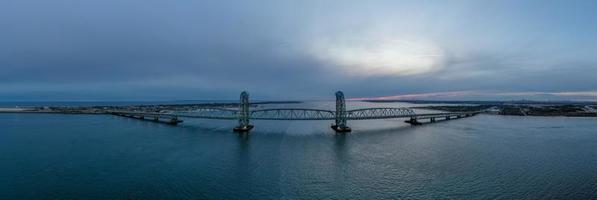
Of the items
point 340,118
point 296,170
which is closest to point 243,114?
point 340,118

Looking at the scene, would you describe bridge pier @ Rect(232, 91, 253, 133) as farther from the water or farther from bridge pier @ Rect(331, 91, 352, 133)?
bridge pier @ Rect(331, 91, 352, 133)

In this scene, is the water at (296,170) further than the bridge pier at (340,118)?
No

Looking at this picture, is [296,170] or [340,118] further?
[340,118]

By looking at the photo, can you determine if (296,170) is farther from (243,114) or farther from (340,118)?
(243,114)

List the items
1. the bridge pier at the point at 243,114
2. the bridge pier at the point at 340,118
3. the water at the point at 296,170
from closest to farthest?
1. the water at the point at 296,170
2. the bridge pier at the point at 243,114
3. the bridge pier at the point at 340,118

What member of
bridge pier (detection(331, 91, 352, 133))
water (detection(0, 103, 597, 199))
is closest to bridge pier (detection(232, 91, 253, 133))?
water (detection(0, 103, 597, 199))

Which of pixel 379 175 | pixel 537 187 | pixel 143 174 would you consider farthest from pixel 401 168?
pixel 143 174

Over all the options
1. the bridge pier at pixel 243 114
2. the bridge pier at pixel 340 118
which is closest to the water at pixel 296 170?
the bridge pier at pixel 243 114

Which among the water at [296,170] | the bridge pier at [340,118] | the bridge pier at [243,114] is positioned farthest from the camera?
the bridge pier at [340,118]

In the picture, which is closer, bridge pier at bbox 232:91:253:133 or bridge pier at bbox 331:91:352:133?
bridge pier at bbox 232:91:253:133

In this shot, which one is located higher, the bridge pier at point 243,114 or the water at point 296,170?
the bridge pier at point 243,114

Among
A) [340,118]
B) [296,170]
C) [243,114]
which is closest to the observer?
[296,170]

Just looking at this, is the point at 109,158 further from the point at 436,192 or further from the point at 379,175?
the point at 436,192

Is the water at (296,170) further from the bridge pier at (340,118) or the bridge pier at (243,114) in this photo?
the bridge pier at (340,118)
